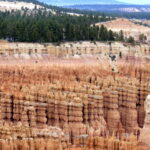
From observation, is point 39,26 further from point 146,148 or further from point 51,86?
point 146,148

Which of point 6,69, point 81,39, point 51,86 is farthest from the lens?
point 81,39

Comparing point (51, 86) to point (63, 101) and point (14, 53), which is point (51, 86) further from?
point (14, 53)

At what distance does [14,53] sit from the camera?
80.1 meters

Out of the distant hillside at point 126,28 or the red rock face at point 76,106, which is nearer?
A: the red rock face at point 76,106

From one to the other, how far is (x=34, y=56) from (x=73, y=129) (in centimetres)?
3149

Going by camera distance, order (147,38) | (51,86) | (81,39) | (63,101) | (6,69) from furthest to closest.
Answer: (147,38), (81,39), (6,69), (51,86), (63,101)

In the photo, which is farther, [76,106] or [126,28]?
[126,28]

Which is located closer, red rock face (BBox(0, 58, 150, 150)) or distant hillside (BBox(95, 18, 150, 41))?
red rock face (BBox(0, 58, 150, 150))

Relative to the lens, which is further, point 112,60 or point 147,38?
point 147,38

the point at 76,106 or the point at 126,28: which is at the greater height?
the point at 76,106

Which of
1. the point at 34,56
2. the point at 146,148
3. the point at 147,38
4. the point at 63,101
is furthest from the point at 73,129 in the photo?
the point at 147,38

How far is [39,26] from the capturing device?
94500mm

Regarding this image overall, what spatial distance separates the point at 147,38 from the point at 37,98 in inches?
2564

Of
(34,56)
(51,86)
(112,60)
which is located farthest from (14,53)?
(51,86)
